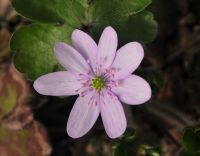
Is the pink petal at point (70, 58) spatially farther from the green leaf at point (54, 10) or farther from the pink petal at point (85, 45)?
the green leaf at point (54, 10)

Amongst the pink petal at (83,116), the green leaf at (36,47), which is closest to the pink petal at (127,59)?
the pink petal at (83,116)

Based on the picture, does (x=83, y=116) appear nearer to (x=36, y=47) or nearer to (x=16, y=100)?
(x=36, y=47)

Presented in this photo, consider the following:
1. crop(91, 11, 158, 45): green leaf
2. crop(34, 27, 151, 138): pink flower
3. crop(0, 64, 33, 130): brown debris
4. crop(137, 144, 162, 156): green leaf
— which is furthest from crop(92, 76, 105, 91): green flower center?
crop(0, 64, 33, 130): brown debris

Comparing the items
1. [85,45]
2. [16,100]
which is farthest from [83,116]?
[16,100]

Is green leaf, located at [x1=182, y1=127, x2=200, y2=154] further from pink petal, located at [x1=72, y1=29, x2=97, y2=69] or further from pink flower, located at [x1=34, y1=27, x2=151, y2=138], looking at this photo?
pink petal, located at [x1=72, y1=29, x2=97, y2=69]

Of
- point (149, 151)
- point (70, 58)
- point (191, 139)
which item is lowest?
point (149, 151)

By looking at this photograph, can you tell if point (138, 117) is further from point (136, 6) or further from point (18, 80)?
point (136, 6)

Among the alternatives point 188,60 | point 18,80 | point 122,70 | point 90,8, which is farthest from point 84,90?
point 188,60
